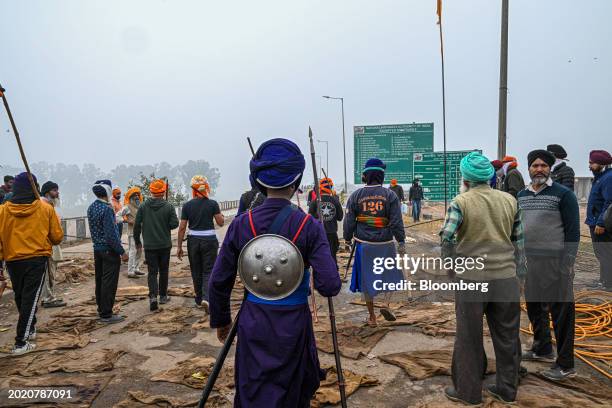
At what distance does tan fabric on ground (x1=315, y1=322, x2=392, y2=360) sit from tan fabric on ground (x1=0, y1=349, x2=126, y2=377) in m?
2.44

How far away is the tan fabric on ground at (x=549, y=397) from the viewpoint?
339cm

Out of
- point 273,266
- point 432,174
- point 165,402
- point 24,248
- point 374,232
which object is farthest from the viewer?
point 432,174

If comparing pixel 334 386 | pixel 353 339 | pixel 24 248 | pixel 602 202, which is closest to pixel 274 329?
pixel 334 386

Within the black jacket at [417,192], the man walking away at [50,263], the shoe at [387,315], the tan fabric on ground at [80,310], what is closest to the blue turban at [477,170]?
the shoe at [387,315]

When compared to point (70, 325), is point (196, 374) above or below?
above

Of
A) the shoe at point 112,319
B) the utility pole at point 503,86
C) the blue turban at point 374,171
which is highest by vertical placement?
the utility pole at point 503,86

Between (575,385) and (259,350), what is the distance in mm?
3128

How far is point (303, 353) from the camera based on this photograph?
2508 mm

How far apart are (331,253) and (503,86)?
659 centimetres

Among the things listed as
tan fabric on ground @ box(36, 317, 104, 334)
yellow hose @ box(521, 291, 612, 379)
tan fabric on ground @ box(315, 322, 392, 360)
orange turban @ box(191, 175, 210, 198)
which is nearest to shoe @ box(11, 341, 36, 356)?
tan fabric on ground @ box(36, 317, 104, 334)

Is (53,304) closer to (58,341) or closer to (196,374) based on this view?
(58,341)

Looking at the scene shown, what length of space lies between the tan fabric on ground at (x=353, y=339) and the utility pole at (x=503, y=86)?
5.41 m

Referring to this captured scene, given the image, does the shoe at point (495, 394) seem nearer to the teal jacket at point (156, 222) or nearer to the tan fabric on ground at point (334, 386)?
the tan fabric on ground at point (334, 386)

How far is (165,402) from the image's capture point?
12.1 feet
